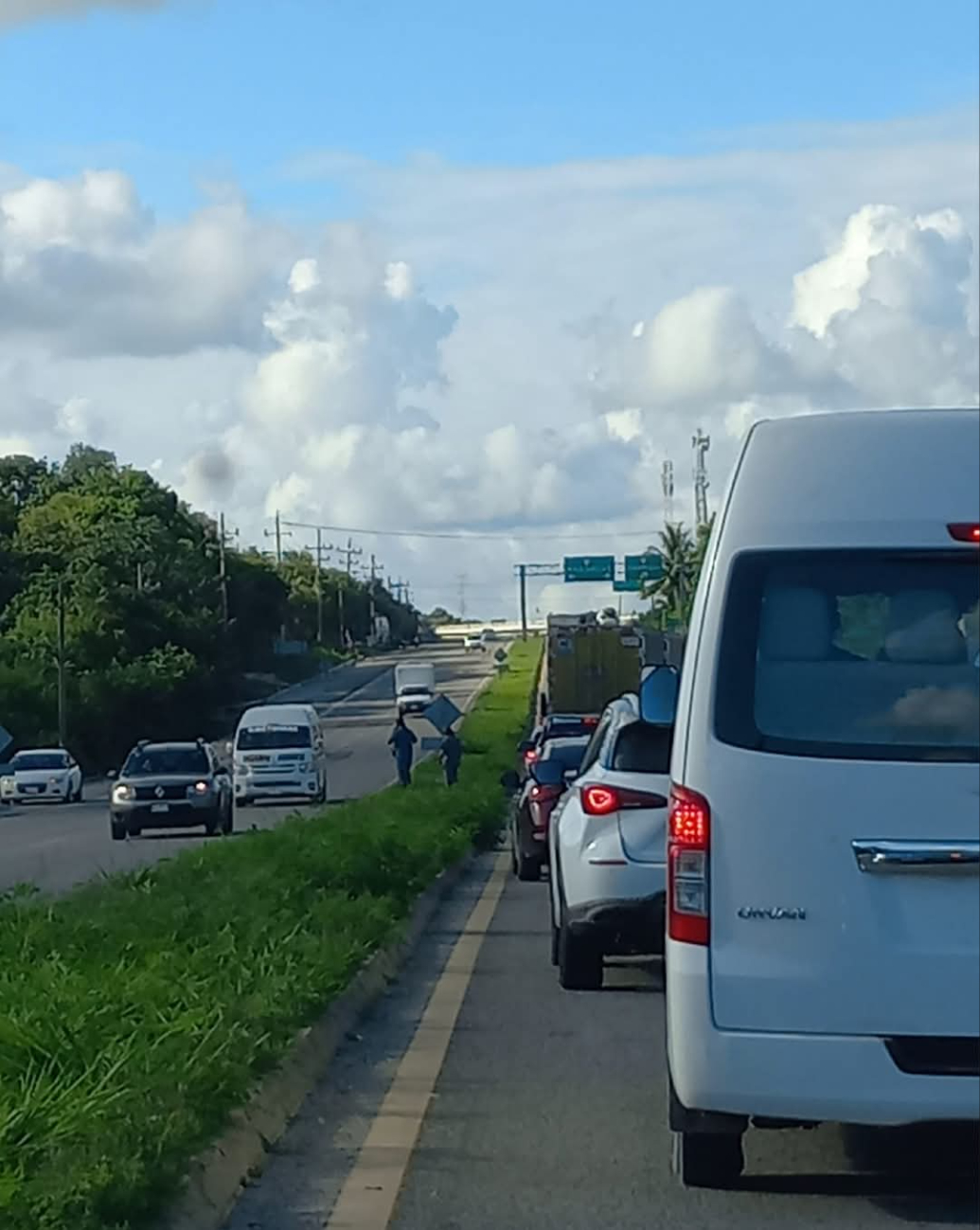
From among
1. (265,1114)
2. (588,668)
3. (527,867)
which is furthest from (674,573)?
(265,1114)

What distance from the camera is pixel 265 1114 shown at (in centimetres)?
923

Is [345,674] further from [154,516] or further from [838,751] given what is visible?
[838,751]

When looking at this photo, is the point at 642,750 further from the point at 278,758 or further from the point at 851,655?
the point at 278,758

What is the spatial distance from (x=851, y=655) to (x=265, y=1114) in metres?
3.47

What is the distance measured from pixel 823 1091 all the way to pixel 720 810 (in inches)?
37.2

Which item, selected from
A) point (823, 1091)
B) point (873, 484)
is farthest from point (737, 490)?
point (823, 1091)

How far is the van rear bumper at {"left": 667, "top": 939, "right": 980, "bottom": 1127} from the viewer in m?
7.01

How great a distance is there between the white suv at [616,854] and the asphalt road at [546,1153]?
2.03 feet

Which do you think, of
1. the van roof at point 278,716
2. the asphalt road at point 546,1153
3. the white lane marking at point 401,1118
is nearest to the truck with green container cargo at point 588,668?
the van roof at point 278,716

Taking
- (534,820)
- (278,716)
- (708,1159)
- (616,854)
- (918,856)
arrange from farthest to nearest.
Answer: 1. (278,716)
2. (534,820)
3. (616,854)
4. (708,1159)
5. (918,856)

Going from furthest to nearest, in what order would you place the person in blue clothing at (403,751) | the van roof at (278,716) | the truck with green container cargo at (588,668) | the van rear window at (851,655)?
the truck with green container cargo at (588,668) → the van roof at (278,716) → the person in blue clothing at (403,751) → the van rear window at (851,655)

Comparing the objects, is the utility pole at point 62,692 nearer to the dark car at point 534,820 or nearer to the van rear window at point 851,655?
the dark car at point 534,820

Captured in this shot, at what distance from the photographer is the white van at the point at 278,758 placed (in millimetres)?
46906

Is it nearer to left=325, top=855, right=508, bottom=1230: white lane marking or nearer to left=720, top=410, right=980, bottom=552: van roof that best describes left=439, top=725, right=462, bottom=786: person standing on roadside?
left=325, top=855, right=508, bottom=1230: white lane marking
